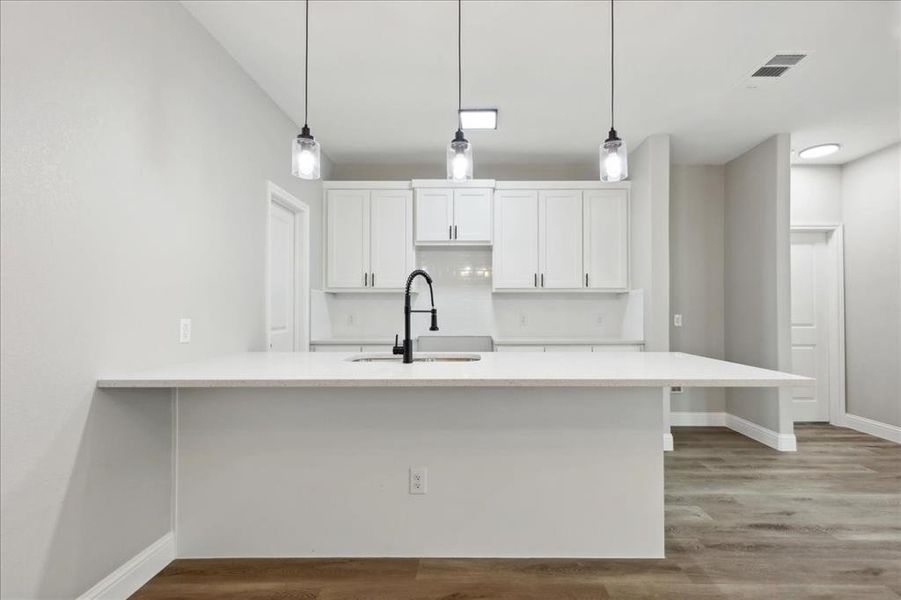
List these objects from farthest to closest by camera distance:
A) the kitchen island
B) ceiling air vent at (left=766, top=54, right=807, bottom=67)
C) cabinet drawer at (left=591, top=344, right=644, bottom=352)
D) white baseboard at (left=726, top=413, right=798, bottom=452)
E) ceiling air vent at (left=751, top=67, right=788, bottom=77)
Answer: cabinet drawer at (left=591, top=344, right=644, bottom=352), white baseboard at (left=726, top=413, right=798, bottom=452), ceiling air vent at (left=751, top=67, right=788, bottom=77), ceiling air vent at (left=766, top=54, right=807, bottom=67), the kitchen island

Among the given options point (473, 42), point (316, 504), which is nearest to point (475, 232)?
point (473, 42)

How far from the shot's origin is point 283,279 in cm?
398

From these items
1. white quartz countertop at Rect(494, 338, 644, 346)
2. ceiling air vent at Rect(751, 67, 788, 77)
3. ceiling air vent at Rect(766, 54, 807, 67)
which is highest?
ceiling air vent at Rect(751, 67, 788, 77)

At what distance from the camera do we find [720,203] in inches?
198

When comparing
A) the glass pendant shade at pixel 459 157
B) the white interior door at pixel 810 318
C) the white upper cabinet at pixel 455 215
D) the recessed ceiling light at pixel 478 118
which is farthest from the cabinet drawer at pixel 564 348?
the white interior door at pixel 810 318

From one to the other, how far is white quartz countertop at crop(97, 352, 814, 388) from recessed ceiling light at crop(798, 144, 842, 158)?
11.0 ft

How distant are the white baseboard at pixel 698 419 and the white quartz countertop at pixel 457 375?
2982mm

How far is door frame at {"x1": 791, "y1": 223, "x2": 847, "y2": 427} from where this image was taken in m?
4.86

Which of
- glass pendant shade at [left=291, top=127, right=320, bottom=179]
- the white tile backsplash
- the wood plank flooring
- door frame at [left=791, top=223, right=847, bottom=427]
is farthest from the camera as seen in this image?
the white tile backsplash

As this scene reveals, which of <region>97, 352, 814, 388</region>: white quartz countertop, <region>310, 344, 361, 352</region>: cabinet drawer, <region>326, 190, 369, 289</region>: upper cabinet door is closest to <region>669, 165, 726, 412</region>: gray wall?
<region>97, 352, 814, 388</region>: white quartz countertop

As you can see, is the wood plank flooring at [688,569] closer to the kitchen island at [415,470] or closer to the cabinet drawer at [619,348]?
the kitchen island at [415,470]

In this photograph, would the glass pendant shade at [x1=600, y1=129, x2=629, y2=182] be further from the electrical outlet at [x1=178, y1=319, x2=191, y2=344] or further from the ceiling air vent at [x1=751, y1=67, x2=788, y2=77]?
the electrical outlet at [x1=178, y1=319, x2=191, y2=344]

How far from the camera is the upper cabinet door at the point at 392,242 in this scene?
184 inches

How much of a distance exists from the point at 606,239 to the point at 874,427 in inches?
117
